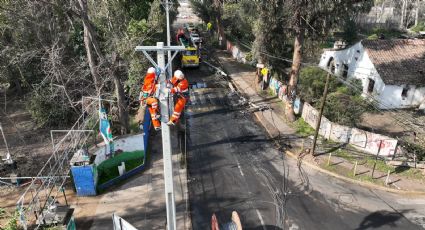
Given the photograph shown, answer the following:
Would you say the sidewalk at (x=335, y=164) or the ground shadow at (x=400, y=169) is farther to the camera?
the ground shadow at (x=400, y=169)

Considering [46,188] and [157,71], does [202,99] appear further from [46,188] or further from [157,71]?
[157,71]

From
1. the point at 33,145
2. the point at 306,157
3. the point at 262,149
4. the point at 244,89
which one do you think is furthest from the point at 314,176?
the point at 33,145

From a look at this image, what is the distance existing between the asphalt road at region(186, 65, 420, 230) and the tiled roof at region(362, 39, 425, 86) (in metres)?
12.2

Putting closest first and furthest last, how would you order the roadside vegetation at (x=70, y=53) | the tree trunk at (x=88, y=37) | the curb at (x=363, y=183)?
the tree trunk at (x=88, y=37)
the curb at (x=363, y=183)
the roadside vegetation at (x=70, y=53)

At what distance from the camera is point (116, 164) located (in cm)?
1827

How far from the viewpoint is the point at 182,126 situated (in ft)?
77.9

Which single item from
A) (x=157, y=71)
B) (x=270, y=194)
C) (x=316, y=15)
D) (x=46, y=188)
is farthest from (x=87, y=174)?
(x=316, y=15)

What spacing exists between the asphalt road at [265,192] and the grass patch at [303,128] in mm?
2470

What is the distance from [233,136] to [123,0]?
42.1 ft

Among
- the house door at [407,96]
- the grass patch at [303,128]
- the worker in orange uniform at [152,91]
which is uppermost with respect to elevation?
the worker in orange uniform at [152,91]

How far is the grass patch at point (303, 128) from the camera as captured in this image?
22.7 metres

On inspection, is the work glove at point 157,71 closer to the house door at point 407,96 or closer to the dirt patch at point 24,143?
the dirt patch at point 24,143

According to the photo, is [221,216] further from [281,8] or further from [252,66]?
[252,66]

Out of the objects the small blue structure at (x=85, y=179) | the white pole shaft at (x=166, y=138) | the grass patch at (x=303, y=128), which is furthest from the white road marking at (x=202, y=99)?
the white pole shaft at (x=166, y=138)
